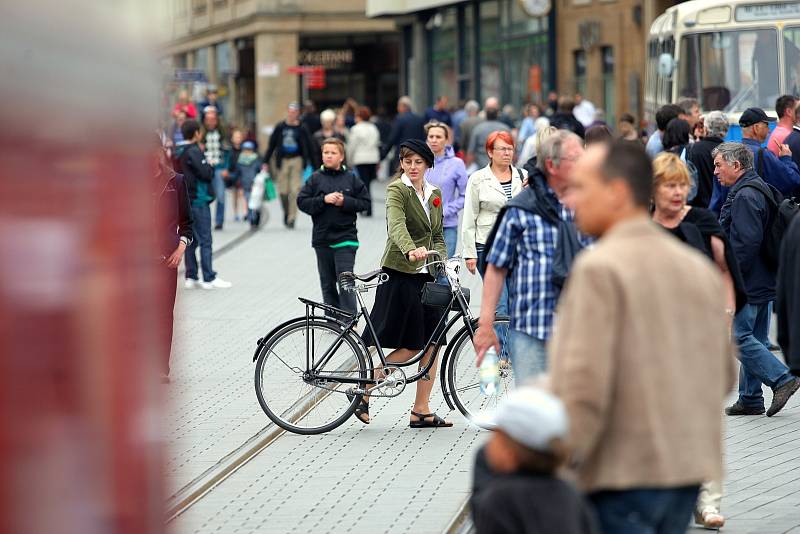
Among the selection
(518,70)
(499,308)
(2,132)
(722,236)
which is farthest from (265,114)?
(2,132)

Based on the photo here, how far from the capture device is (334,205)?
40.2ft

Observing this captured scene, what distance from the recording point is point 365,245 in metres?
21.9

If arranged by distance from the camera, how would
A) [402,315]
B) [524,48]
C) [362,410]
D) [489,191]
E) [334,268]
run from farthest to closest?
[524,48], [334,268], [489,191], [362,410], [402,315]

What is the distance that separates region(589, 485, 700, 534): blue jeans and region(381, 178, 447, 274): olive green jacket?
17.7 ft

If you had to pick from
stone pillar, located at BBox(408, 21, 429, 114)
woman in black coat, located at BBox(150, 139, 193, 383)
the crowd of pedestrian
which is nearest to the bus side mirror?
the crowd of pedestrian

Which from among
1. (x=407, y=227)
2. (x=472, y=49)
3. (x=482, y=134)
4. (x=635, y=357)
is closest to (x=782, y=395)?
(x=407, y=227)

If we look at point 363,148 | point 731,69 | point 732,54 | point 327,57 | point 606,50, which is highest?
point 327,57

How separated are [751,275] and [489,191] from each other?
1869 millimetres

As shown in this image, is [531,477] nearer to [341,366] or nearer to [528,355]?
[528,355]

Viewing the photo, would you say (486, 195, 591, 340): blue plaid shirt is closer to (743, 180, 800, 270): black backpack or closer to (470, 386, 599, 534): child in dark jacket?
(470, 386, 599, 534): child in dark jacket

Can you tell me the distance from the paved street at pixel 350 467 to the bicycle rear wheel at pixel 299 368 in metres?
0.16

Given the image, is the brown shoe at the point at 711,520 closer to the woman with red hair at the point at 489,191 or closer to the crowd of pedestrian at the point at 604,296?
the crowd of pedestrian at the point at 604,296

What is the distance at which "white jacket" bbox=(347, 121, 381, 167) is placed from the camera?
92.1 feet

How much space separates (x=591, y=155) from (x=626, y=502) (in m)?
0.88
